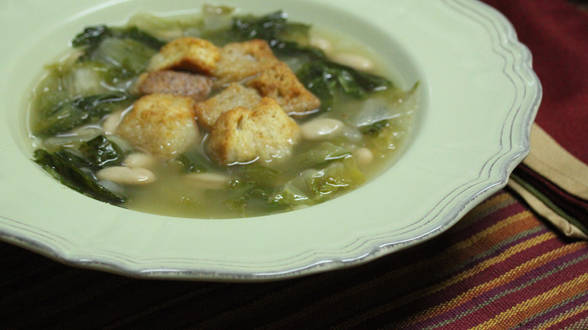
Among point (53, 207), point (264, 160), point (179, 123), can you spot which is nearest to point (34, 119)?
point (179, 123)

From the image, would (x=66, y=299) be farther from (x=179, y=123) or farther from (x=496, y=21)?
(x=496, y=21)

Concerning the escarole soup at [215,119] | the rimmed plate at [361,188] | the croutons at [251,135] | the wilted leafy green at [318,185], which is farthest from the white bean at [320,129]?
the rimmed plate at [361,188]

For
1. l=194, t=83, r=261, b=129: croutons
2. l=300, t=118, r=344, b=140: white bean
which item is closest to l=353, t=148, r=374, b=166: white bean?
l=300, t=118, r=344, b=140: white bean

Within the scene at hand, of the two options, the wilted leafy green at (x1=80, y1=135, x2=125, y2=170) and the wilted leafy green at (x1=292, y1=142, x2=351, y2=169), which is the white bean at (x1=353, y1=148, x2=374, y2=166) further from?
the wilted leafy green at (x1=80, y1=135, x2=125, y2=170)

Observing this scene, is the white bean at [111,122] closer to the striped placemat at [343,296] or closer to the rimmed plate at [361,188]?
the rimmed plate at [361,188]

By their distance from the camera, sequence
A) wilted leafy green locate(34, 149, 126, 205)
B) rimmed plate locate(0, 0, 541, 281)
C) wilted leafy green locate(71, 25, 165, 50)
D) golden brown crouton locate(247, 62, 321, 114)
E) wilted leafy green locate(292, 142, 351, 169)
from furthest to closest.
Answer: wilted leafy green locate(71, 25, 165, 50) < golden brown crouton locate(247, 62, 321, 114) < wilted leafy green locate(292, 142, 351, 169) < wilted leafy green locate(34, 149, 126, 205) < rimmed plate locate(0, 0, 541, 281)

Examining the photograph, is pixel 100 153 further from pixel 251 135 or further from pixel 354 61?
pixel 354 61
